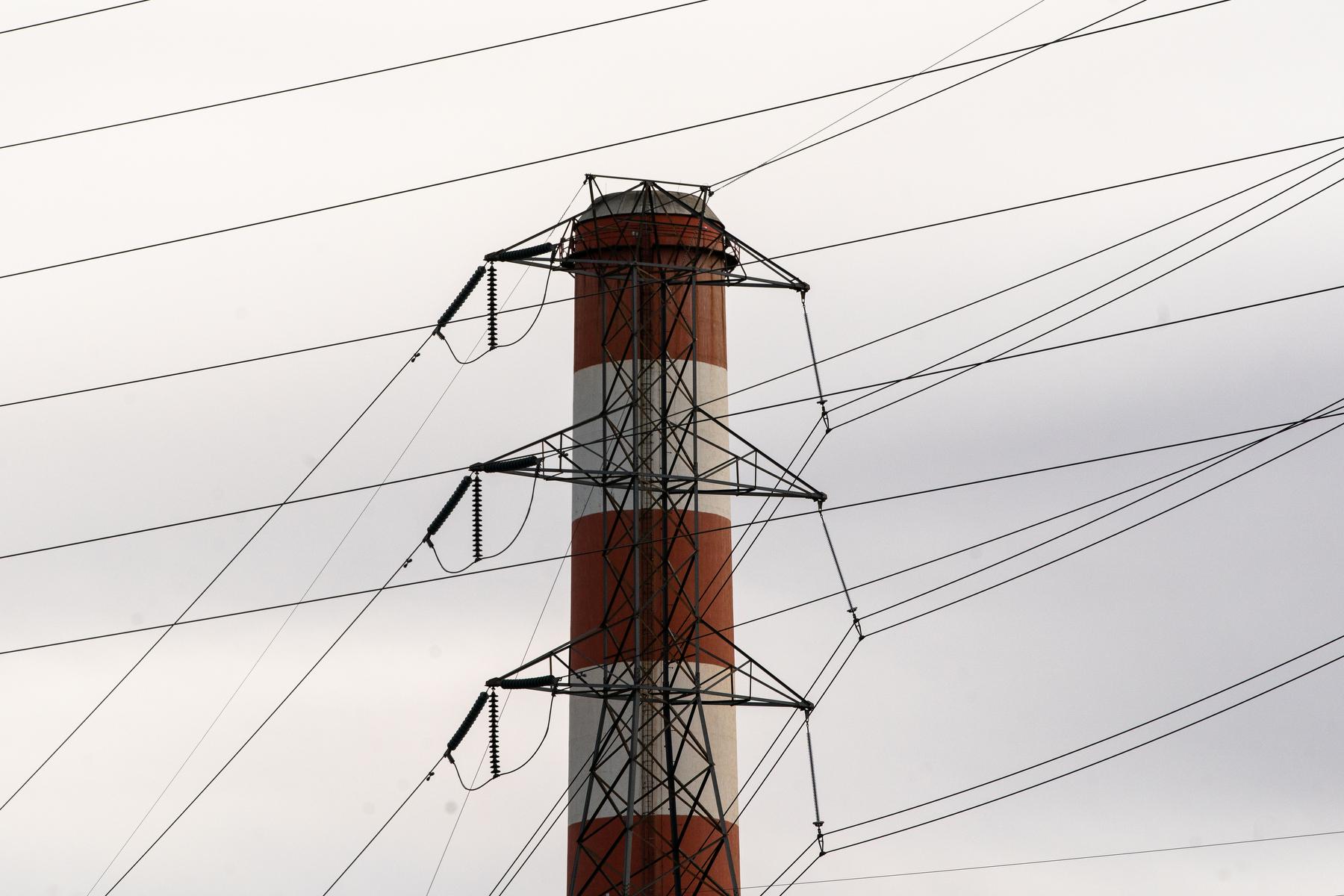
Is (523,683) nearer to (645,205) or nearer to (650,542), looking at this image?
(650,542)

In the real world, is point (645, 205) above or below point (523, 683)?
above

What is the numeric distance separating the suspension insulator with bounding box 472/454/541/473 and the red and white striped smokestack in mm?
1037

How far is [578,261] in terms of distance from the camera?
91.5 feet

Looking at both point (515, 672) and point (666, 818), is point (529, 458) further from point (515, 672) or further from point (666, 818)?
point (666, 818)

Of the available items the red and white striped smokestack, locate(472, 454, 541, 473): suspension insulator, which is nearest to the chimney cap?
the red and white striped smokestack

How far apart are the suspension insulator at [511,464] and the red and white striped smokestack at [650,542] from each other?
1.04m

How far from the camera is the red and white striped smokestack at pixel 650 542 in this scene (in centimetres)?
2820

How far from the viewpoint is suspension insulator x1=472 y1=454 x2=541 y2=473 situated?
26531mm

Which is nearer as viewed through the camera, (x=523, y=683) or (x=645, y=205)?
(x=523, y=683)

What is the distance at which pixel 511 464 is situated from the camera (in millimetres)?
26609

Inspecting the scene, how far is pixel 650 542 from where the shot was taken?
28250mm

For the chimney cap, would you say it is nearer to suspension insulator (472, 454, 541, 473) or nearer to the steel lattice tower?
the steel lattice tower

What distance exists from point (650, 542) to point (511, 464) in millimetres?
2610

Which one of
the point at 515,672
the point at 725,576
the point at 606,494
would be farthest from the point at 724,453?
the point at 515,672
